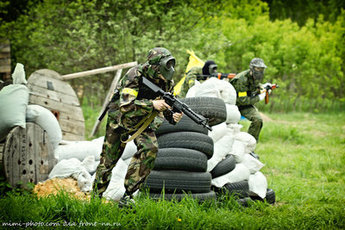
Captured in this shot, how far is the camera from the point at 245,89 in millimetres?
8477

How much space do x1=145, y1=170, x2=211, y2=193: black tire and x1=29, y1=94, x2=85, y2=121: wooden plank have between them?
382 cm

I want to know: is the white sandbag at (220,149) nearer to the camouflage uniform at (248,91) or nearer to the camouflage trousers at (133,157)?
the camouflage trousers at (133,157)

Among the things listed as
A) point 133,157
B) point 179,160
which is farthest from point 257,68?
point 133,157

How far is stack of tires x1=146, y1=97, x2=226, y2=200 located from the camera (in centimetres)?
473

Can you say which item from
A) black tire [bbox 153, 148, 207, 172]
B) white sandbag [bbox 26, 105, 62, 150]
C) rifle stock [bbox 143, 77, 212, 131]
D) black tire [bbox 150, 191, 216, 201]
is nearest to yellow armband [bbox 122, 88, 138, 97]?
rifle stock [bbox 143, 77, 212, 131]

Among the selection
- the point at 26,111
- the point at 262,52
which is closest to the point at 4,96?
the point at 26,111

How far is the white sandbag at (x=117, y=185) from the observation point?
192 inches

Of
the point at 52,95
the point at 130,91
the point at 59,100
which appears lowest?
the point at 59,100

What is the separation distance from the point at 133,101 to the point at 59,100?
14.1ft

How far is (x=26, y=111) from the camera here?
5824mm

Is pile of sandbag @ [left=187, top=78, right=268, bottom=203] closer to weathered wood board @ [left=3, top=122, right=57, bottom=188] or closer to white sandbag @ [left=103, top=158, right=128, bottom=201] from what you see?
white sandbag @ [left=103, top=158, right=128, bottom=201]

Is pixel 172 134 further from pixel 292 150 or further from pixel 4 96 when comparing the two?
pixel 292 150

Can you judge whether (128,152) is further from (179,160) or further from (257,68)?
(257,68)

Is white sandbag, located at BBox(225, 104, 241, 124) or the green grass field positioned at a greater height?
white sandbag, located at BBox(225, 104, 241, 124)
